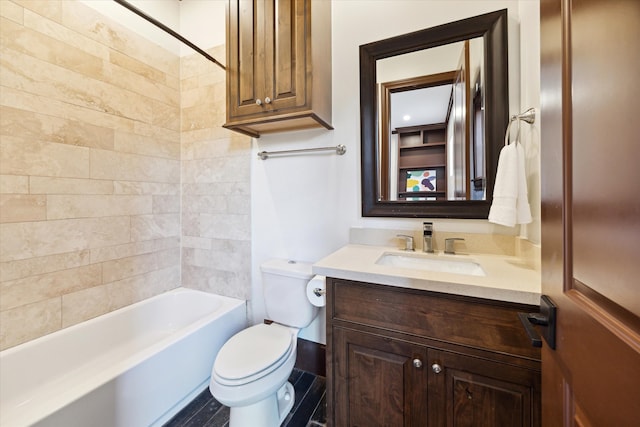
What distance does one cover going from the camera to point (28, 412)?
0.92 metres

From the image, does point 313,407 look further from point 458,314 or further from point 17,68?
point 17,68

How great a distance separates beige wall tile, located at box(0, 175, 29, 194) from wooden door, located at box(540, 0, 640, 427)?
2198 mm

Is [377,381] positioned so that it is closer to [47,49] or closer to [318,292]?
[318,292]

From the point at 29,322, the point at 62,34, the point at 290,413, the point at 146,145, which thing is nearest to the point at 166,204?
the point at 146,145

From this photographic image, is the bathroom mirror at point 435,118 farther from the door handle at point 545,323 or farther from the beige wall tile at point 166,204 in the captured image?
the beige wall tile at point 166,204

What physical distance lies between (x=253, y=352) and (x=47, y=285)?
1264 millimetres

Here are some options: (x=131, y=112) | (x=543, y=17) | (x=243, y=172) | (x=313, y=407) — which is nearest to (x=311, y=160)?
(x=243, y=172)

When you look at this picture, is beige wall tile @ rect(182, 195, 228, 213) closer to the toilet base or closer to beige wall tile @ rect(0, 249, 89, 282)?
beige wall tile @ rect(0, 249, 89, 282)

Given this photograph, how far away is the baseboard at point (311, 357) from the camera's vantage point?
164cm

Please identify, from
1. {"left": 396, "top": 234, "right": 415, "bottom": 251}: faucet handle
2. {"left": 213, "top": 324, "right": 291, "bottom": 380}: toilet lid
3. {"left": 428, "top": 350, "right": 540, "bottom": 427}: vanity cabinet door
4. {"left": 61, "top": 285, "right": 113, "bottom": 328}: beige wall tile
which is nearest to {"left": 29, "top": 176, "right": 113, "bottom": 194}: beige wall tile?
{"left": 61, "top": 285, "right": 113, "bottom": 328}: beige wall tile

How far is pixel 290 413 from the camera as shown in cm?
137

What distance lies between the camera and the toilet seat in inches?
43.3

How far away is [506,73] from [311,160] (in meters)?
1.10

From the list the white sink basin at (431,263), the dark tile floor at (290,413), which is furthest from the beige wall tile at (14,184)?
the white sink basin at (431,263)
